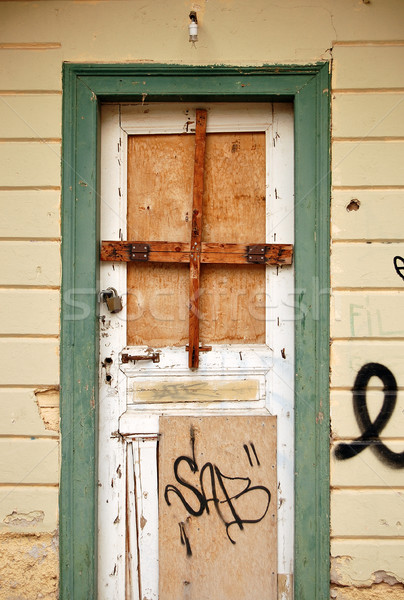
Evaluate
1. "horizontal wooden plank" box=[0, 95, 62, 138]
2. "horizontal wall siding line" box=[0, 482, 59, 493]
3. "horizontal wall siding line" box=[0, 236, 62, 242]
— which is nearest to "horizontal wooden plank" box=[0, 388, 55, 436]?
"horizontal wall siding line" box=[0, 482, 59, 493]

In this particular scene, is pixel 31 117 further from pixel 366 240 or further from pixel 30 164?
pixel 366 240

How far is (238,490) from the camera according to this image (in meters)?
2.21

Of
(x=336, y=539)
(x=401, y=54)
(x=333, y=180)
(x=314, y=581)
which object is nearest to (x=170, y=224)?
(x=333, y=180)

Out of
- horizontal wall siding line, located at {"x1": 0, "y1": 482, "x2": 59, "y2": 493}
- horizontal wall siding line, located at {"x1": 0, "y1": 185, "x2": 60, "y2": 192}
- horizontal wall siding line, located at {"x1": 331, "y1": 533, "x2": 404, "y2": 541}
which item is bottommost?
horizontal wall siding line, located at {"x1": 331, "y1": 533, "x2": 404, "y2": 541}

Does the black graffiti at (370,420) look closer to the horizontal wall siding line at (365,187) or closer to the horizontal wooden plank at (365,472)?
the horizontal wooden plank at (365,472)

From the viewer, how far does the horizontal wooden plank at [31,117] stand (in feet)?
7.04

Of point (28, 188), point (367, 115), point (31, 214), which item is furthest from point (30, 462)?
point (367, 115)

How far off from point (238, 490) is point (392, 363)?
38.3 inches

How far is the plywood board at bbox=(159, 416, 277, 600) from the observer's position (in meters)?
2.19

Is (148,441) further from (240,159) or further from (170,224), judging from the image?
(240,159)

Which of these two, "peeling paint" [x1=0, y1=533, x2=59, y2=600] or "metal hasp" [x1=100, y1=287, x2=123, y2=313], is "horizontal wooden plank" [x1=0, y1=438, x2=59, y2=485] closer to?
"peeling paint" [x1=0, y1=533, x2=59, y2=600]

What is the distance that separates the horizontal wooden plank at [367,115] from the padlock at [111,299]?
131 cm

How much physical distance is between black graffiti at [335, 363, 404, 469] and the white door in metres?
0.31

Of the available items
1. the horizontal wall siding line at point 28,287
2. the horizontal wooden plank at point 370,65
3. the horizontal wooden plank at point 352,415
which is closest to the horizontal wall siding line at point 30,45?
the horizontal wall siding line at point 28,287
